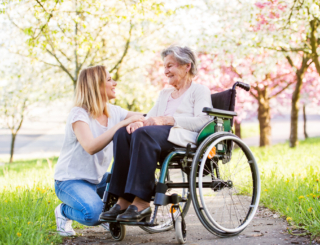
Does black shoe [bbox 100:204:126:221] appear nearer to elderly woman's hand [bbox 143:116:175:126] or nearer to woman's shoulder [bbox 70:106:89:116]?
elderly woman's hand [bbox 143:116:175:126]

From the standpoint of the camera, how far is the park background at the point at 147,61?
10.7ft

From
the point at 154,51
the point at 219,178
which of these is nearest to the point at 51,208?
the point at 219,178

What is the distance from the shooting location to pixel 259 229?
2.71 metres

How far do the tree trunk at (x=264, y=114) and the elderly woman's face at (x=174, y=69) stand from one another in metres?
7.83

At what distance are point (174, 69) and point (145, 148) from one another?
2.76 feet

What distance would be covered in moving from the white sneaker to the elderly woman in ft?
1.75

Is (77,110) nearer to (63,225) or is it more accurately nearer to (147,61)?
(63,225)

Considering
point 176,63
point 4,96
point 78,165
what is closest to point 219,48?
point 176,63

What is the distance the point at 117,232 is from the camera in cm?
263

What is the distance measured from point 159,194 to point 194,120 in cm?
62

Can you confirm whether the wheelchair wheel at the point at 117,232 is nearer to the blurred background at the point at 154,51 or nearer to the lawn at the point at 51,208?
the lawn at the point at 51,208

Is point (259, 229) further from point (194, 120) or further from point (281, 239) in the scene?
point (194, 120)

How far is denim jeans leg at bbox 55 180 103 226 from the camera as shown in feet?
8.35

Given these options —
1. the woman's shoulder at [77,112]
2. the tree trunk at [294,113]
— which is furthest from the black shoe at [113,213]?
the tree trunk at [294,113]
